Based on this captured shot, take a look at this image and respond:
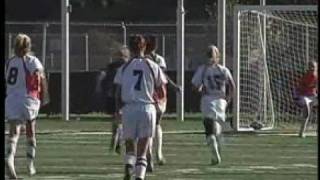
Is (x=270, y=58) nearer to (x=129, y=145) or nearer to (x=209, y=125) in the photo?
(x=209, y=125)

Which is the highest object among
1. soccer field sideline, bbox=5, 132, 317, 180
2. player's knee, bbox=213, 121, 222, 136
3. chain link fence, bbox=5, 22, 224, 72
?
chain link fence, bbox=5, 22, 224, 72

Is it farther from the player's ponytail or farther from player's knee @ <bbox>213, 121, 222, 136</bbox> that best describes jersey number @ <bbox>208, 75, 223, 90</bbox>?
the player's ponytail

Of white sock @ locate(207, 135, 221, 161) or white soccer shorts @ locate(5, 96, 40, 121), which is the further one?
white sock @ locate(207, 135, 221, 161)

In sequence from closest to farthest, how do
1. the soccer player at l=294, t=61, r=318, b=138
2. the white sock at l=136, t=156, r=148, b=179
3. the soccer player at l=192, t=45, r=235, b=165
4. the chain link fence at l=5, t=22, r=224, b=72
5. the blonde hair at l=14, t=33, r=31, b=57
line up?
the white sock at l=136, t=156, r=148, b=179 → the blonde hair at l=14, t=33, r=31, b=57 → the soccer player at l=192, t=45, r=235, b=165 → the soccer player at l=294, t=61, r=318, b=138 → the chain link fence at l=5, t=22, r=224, b=72

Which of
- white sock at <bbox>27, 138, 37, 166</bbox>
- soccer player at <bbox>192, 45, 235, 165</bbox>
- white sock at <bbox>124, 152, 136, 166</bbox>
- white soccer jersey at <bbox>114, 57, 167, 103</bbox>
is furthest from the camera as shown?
soccer player at <bbox>192, 45, 235, 165</bbox>

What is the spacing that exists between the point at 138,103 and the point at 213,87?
15.3ft

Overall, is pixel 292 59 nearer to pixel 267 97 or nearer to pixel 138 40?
pixel 267 97

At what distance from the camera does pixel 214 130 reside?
17.2 metres

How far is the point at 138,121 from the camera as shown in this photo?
12.5 m

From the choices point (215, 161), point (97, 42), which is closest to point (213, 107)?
point (215, 161)

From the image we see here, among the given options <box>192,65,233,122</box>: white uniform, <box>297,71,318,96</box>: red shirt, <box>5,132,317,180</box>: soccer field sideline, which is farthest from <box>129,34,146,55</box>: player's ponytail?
<box>297,71,318,96</box>: red shirt

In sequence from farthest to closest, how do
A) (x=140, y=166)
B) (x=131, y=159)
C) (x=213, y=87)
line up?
(x=213, y=87) < (x=131, y=159) < (x=140, y=166)

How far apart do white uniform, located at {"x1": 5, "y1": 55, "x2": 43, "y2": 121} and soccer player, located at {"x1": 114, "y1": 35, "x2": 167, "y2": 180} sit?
1.79m

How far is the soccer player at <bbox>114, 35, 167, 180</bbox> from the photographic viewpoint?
12453 mm
